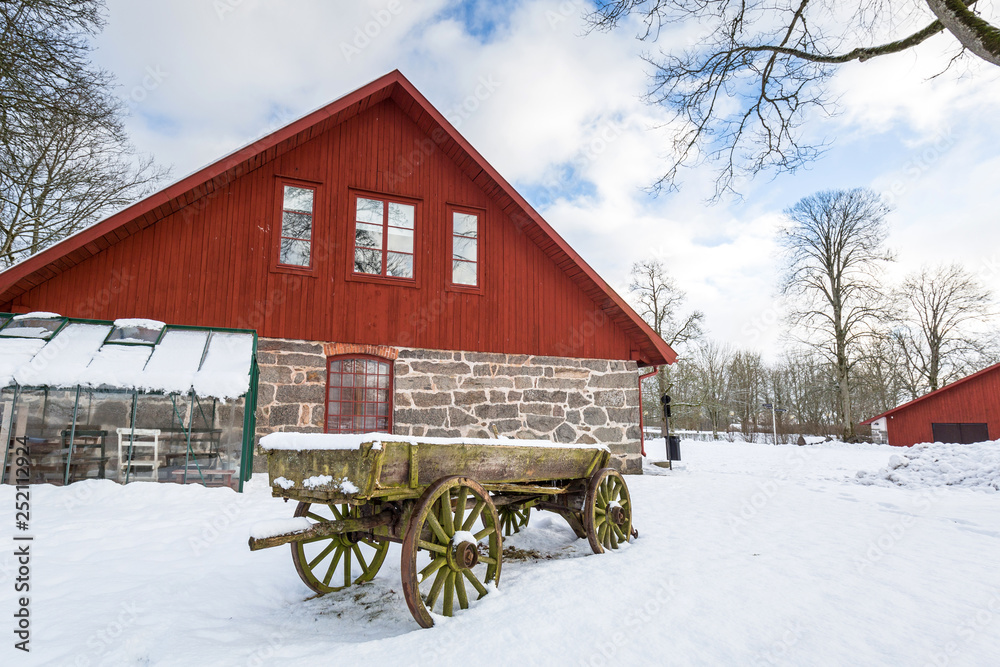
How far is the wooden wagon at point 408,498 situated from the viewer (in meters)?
3.02

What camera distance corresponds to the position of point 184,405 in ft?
27.0

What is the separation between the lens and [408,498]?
3.35m

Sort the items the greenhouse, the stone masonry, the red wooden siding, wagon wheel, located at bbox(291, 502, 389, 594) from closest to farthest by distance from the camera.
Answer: wagon wheel, located at bbox(291, 502, 389, 594)
the greenhouse
the red wooden siding
the stone masonry

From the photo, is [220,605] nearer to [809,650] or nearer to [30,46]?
[809,650]

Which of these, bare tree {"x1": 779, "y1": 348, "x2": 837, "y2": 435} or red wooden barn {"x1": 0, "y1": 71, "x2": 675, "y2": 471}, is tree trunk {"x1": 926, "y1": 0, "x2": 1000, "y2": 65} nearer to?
red wooden barn {"x1": 0, "y1": 71, "x2": 675, "y2": 471}

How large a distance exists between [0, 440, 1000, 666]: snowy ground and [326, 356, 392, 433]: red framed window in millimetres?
2226

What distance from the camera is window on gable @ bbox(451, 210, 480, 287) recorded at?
9.53 m

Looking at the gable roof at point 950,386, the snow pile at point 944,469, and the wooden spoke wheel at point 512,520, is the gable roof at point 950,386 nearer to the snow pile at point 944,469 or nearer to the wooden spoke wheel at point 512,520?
the snow pile at point 944,469

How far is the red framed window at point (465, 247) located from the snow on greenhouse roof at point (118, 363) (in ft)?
12.3

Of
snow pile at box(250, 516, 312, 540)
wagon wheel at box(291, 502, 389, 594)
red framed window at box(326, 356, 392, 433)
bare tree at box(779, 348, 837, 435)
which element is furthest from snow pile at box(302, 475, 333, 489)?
bare tree at box(779, 348, 837, 435)

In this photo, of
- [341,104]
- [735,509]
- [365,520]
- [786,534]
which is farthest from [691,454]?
[365,520]

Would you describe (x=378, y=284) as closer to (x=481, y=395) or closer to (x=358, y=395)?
(x=358, y=395)

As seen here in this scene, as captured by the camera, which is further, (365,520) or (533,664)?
(365,520)

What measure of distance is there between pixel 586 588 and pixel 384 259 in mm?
6653
